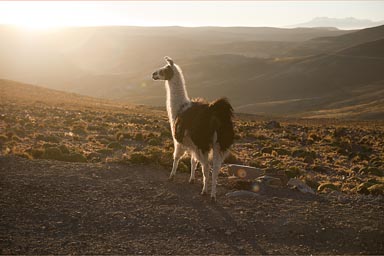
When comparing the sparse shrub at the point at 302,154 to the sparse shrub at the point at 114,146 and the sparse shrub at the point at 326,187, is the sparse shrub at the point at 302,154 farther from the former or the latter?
the sparse shrub at the point at 114,146

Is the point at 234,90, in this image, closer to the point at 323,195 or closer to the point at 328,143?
the point at 328,143

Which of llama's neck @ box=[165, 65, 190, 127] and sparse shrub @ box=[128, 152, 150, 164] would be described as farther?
sparse shrub @ box=[128, 152, 150, 164]

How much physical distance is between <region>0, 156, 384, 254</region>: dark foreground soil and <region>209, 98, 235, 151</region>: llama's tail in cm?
146

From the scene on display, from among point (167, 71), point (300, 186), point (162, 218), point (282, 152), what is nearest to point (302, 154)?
point (282, 152)

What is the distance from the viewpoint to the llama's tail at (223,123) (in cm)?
1085

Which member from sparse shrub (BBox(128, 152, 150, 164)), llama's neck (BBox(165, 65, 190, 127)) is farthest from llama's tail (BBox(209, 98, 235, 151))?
sparse shrub (BBox(128, 152, 150, 164))

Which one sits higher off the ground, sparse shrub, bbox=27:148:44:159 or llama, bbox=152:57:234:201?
llama, bbox=152:57:234:201

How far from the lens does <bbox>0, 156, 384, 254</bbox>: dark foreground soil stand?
26.0ft

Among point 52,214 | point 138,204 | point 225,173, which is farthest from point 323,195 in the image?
point 52,214

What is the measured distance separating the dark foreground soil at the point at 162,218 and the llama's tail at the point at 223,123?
1.46 m

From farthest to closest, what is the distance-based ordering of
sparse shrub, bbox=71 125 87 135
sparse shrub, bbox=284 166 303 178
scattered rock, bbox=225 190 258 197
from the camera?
sparse shrub, bbox=71 125 87 135 < sparse shrub, bbox=284 166 303 178 < scattered rock, bbox=225 190 258 197

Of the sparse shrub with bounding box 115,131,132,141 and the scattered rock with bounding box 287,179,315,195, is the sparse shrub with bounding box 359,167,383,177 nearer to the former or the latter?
the scattered rock with bounding box 287,179,315,195

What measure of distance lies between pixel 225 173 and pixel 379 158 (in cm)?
1274

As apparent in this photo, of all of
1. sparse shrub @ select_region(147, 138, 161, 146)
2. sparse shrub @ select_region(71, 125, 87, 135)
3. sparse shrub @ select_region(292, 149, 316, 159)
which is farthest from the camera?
sparse shrub @ select_region(71, 125, 87, 135)
